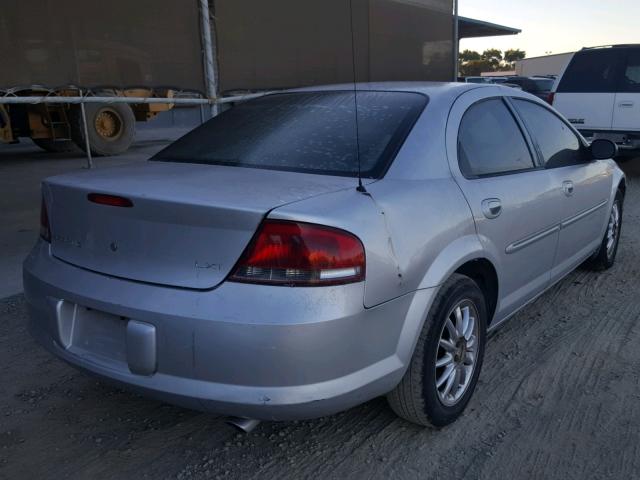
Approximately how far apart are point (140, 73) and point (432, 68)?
530 centimetres

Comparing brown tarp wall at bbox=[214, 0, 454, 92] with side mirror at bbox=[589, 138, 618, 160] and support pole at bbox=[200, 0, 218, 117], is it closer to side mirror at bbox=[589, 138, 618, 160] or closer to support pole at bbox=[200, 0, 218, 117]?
support pole at bbox=[200, 0, 218, 117]

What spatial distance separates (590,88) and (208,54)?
6.03 m

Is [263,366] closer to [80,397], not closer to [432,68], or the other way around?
[80,397]

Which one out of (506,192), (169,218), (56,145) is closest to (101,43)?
(169,218)

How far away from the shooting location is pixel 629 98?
884 centimetres

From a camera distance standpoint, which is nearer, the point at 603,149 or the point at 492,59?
the point at 603,149

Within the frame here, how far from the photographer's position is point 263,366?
206cm

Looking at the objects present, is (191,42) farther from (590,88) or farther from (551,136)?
(590,88)

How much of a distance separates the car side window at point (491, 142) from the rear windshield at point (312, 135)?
12.0 inches

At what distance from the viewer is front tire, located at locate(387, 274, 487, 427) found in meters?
2.53

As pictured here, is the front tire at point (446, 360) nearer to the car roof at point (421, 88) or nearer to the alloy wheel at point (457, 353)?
the alloy wheel at point (457, 353)

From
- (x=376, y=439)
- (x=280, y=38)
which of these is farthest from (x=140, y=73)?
(x=376, y=439)

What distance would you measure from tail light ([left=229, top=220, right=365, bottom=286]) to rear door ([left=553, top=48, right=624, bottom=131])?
8.33 m

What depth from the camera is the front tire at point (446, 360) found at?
8.29 ft
